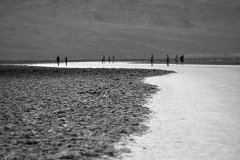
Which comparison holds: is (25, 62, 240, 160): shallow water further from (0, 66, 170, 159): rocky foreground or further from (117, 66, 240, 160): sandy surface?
(0, 66, 170, 159): rocky foreground

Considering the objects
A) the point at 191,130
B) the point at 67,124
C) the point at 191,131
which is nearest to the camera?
the point at 191,131

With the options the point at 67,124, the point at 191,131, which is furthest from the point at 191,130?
the point at 67,124

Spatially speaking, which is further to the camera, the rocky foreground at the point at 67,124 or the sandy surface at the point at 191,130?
the rocky foreground at the point at 67,124

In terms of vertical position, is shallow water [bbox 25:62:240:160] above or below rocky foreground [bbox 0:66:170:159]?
below

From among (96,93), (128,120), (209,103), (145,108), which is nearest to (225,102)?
(209,103)

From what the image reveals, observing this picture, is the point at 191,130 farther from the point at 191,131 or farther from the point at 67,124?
the point at 67,124

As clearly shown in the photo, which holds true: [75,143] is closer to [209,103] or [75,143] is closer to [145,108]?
[145,108]

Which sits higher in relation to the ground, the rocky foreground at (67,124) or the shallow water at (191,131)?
the rocky foreground at (67,124)

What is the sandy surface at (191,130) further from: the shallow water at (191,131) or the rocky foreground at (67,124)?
the rocky foreground at (67,124)

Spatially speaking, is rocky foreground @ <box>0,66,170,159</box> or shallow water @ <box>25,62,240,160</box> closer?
shallow water @ <box>25,62,240,160</box>

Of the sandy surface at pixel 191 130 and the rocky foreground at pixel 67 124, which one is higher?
the rocky foreground at pixel 67 124

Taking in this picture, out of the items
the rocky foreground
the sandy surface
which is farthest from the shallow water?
the rocky foreground

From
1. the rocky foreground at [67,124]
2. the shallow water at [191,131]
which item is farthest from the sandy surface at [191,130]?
the rocky foreground at [67,124]

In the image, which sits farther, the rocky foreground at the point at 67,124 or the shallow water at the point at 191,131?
the rocky foreground at the point at 67,124
